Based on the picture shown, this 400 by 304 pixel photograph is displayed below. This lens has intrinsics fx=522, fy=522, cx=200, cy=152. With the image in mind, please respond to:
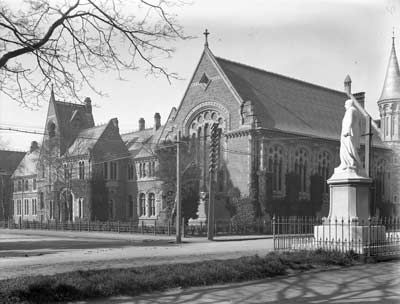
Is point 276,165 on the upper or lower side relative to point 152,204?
upper

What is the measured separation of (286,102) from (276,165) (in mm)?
8119

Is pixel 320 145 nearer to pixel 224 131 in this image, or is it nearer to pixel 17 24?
pixel 224 131

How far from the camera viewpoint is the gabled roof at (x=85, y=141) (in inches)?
2345

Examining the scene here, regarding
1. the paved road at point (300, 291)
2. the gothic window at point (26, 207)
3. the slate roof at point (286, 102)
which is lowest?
the gothic window at point (26, 207)

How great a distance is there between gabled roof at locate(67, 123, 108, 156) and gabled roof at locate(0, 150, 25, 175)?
90.6 ft

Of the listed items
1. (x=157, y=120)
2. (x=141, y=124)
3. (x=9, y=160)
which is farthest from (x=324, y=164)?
(x=9, y=160)

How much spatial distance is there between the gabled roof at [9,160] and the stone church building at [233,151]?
23.3 m

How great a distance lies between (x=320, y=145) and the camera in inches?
1955

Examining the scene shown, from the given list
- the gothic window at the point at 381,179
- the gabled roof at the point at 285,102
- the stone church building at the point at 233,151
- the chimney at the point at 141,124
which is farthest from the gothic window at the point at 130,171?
the gothic window at the point at 381,179

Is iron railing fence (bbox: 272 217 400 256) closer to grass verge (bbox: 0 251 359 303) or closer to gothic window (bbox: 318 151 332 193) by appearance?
grass verge (bbox: 0 251 359 303)

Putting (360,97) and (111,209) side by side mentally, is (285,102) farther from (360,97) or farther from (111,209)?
(111,209)

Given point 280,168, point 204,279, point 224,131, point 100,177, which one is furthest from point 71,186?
point 204,279

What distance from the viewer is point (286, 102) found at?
5041 cm

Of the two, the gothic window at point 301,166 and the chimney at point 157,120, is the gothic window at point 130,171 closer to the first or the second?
the chimney at point 157,120
